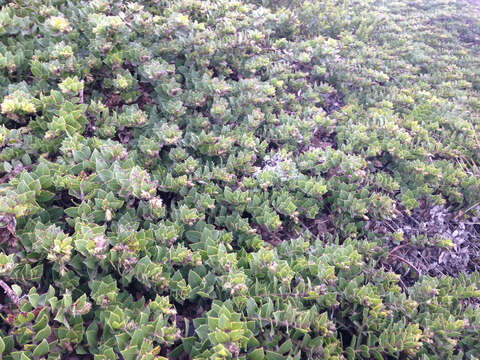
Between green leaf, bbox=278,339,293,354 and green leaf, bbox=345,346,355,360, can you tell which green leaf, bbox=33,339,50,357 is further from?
green leaf, bbox=345,346,355,360

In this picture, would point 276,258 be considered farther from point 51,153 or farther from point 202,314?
point 51,153

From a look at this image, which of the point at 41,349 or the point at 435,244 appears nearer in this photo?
the point at 41,349

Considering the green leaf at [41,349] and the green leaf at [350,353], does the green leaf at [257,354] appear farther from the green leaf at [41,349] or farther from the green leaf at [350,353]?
the green leaf at [41,349]

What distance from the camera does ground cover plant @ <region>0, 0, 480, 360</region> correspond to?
70.6 inches

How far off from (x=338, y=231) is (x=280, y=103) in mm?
1460

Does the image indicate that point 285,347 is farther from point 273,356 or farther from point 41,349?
point 41,349

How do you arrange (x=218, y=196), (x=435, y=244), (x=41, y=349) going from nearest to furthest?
(x=41, y=349) < (x=218, y=196) < (x=435, y=244)

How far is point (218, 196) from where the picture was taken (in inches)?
102

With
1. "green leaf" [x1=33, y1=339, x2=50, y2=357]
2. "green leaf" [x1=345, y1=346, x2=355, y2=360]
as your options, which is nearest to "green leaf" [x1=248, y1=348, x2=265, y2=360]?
"green leaf" [x1=345, y1=346, x2=355, y2=360]

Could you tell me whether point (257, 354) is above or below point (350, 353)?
above

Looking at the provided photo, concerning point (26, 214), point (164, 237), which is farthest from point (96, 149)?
point (164, 237)

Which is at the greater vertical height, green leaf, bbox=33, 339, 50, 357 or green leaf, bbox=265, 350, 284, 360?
green leaf, bbox=33, 339, 50, 357

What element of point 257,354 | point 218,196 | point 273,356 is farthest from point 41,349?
point 218,196

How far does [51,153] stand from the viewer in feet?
7.86
